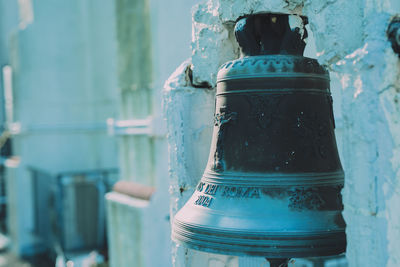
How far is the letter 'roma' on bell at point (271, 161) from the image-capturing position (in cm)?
146

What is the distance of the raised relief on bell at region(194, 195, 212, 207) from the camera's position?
168 centimetres

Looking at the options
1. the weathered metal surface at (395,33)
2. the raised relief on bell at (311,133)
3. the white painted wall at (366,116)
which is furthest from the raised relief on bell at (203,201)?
the weathered metal surface at (395,33)

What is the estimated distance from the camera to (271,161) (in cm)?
159

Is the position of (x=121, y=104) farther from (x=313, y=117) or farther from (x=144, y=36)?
(x=313, y=117)

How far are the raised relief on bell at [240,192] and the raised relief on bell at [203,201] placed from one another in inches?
2.6

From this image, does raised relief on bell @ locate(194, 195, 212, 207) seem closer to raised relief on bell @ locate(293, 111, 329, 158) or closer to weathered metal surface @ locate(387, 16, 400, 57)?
raised relief on bell @ locate(293, 111, 329, 158)

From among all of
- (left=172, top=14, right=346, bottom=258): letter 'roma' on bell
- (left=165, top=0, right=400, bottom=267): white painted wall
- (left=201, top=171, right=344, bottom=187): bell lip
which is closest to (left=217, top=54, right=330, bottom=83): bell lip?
(left=172, top=14, right=346, bottom=258): letter 'roma' on bell

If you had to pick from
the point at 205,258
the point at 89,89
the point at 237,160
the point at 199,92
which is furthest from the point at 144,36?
the point at 89,89

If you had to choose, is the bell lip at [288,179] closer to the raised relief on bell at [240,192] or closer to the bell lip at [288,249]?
the raised relief on bell at [240,192]

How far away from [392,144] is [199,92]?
115 centimetres

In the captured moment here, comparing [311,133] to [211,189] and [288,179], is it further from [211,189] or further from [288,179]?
[211,189]

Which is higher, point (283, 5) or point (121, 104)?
point (283, 5)

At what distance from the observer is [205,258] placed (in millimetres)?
2346

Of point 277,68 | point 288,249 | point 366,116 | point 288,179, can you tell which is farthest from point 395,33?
point 288,249
